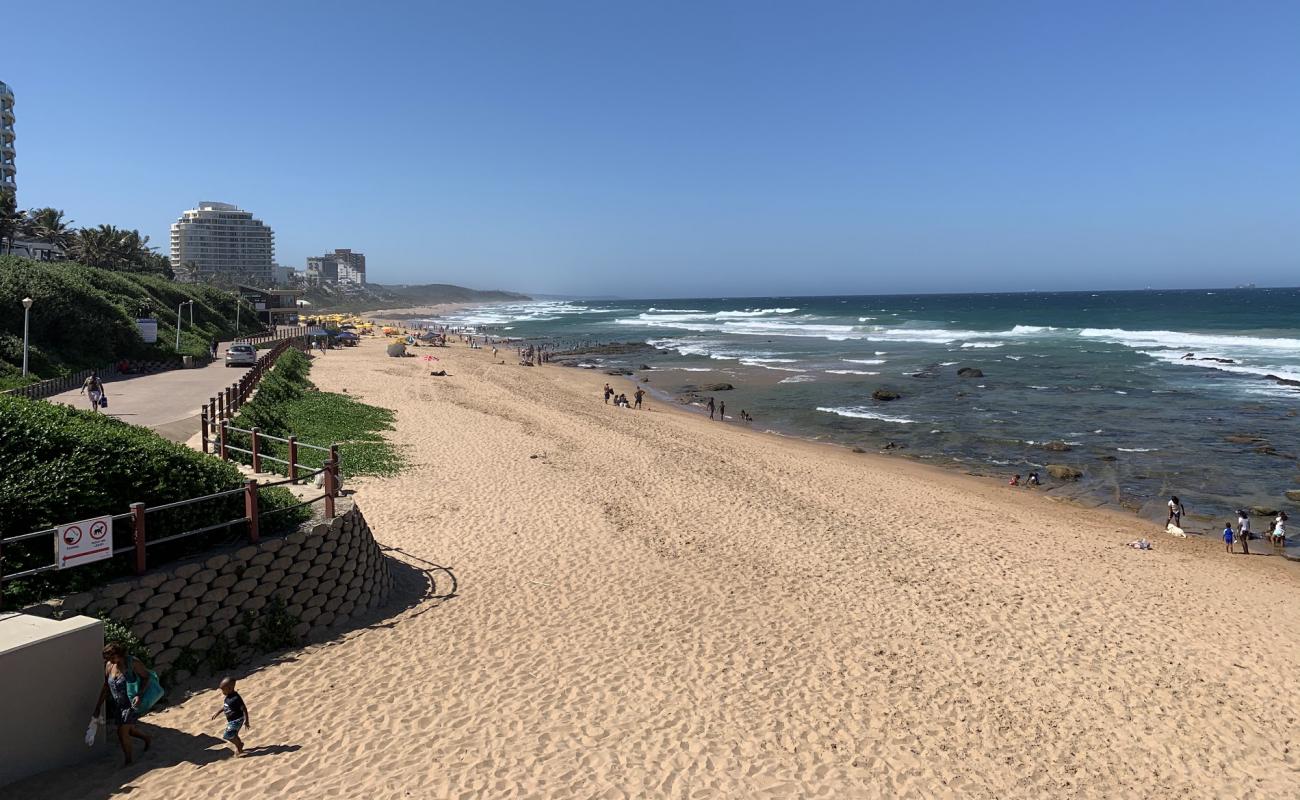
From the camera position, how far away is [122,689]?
659cm

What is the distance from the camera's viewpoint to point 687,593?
Answer: 38.8 ft

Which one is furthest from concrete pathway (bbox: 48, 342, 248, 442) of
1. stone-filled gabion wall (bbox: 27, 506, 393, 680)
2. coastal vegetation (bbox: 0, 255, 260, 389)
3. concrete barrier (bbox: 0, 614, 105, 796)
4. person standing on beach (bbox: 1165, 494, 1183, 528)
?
person standing on beach (bbox: 1165, 494, 1183, 528)

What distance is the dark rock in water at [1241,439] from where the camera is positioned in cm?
2683

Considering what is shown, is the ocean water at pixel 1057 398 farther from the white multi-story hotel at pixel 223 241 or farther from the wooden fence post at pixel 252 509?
the white multi-story hotel at pixel 223 241

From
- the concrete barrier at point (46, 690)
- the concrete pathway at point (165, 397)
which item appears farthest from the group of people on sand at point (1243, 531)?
the concrete pathway at point (165, 397)

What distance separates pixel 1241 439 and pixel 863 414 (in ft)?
44.5

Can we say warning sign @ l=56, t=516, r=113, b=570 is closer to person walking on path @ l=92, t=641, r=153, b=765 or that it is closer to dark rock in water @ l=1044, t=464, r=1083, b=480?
person walking on path @ l=92, t=641, r=153, b=765

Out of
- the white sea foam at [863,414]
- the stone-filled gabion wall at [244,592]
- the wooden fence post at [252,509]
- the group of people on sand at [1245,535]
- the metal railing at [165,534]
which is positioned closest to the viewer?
the metal railing at [165,534]

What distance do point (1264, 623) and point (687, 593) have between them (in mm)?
9205

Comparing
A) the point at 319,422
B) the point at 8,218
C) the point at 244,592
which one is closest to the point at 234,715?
the point at 244,592

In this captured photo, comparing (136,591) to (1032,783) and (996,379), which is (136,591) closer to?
(1032,783)

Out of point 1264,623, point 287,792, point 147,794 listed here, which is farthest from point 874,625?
point 147,794

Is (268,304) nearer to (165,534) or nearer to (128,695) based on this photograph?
(165,534)

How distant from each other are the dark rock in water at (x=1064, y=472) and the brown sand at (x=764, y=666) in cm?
514
